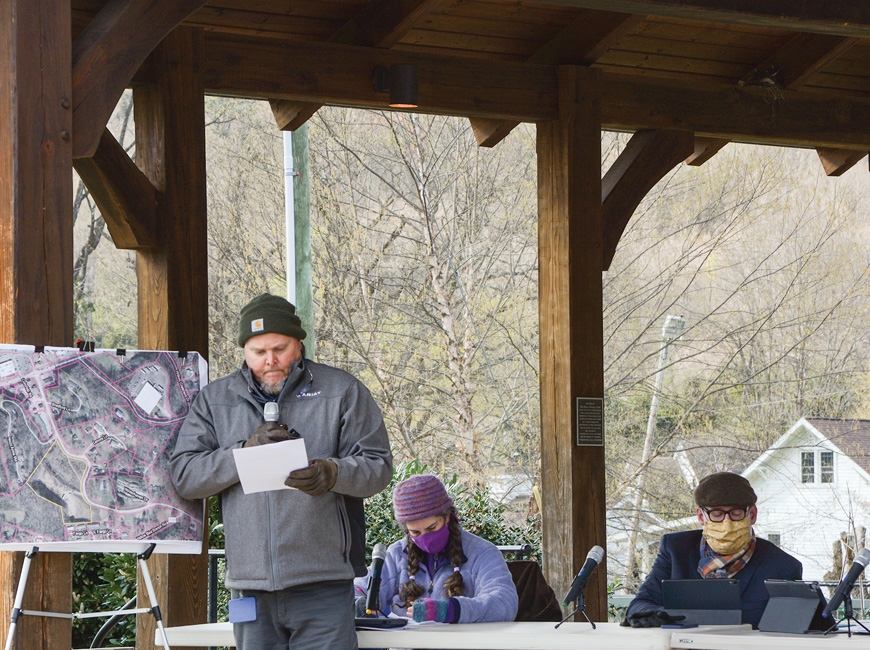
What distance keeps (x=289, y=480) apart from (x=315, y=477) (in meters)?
0.07

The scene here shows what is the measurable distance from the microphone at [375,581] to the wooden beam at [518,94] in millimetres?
2375

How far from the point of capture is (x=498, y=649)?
12.5 ft

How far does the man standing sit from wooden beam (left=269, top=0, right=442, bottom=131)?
237 cm

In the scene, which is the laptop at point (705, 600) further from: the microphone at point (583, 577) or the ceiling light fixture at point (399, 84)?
the ceiling light fixture at point (399, 84)

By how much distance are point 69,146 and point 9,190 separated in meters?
0.22

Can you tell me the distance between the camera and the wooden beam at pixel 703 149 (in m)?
7.02

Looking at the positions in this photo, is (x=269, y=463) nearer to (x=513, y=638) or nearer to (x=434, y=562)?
(x=513, y=638)

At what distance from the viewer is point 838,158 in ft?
24.7

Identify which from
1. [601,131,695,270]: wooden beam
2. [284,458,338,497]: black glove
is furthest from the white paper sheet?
[601,131,695,270]: wooden beam

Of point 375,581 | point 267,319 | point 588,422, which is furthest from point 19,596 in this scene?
point 588,422

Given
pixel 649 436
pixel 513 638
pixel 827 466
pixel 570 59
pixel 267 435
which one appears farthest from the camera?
pixel 827 466

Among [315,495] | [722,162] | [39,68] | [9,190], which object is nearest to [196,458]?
[315,495]

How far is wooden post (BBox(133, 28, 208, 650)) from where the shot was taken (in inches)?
212

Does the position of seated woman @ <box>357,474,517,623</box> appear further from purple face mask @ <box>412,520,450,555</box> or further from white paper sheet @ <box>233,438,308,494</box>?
white paper sheet @ <box>233,438,308,494</box>
